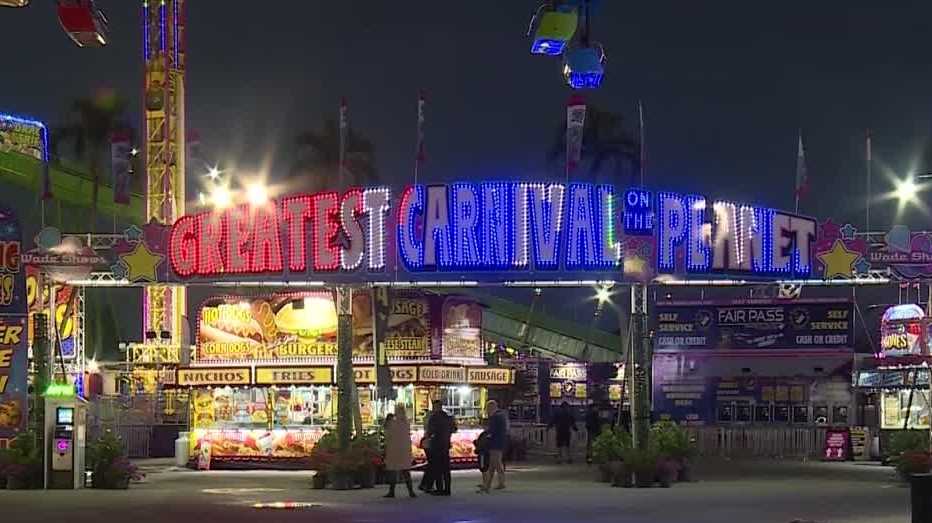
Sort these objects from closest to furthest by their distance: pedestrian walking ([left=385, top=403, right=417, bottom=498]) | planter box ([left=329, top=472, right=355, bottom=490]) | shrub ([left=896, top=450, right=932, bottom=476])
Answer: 1. pedestrian walking ([left=385, top=403, right=417, bottom=498])
2. planter box ([left=329, top=472, right=355, bottom=490])
3. shrub ([left=896, top=450, right=932, bottom=476])

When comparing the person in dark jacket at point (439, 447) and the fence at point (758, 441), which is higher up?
the person in dark jacket at point (439, 447)

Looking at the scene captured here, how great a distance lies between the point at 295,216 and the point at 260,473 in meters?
8.66

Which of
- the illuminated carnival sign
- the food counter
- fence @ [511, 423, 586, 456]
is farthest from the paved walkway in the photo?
fence @ [511, 423, 586, 456]

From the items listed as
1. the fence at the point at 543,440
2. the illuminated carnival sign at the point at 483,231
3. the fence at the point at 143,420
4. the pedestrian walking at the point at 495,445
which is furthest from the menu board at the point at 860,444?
the fence at the point at 143,420

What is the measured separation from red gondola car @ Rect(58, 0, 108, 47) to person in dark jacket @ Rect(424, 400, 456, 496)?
31.2 feet

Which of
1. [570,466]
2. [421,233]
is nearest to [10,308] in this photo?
[421,233]

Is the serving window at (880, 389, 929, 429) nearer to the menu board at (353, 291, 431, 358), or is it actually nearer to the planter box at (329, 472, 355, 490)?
the menu board at (353, 291, 431, 358)

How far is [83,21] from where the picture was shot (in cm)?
1820

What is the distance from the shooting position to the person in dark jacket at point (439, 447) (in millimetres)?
25344

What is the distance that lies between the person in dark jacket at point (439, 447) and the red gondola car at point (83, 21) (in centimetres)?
950

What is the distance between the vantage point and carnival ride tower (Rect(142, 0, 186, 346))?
6216cm

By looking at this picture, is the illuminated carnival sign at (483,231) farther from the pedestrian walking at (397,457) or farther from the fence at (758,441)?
the fence at (758,441)

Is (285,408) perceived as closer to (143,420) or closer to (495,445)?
(143,420)

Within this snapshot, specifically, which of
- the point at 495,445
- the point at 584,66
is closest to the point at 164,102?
the point at 495,445
